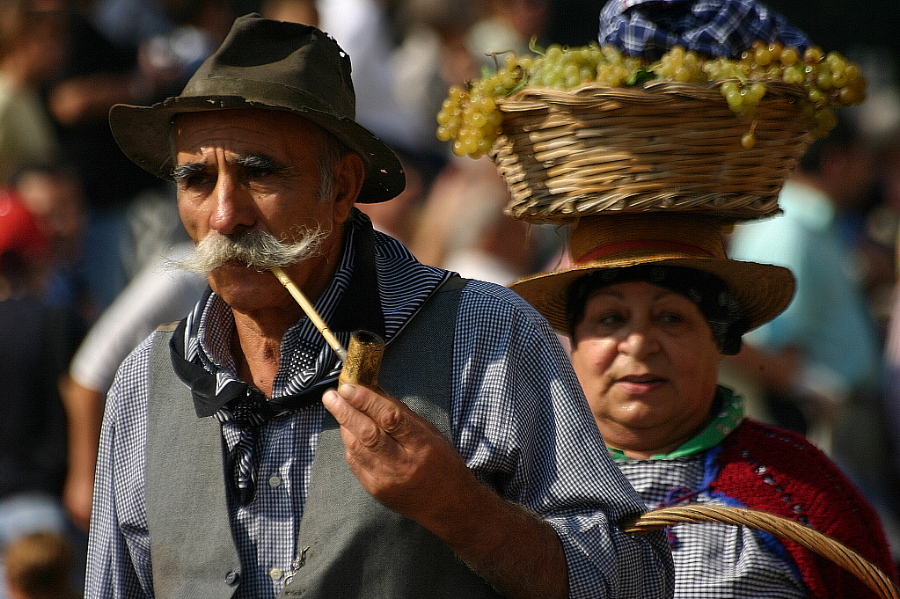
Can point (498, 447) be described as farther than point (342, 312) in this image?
No

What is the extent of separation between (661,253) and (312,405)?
1183 millimetres

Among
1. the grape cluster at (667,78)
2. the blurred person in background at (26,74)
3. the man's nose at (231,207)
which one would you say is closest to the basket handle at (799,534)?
the grape cluster at (667,78)

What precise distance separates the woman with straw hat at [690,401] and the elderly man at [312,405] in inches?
24.9

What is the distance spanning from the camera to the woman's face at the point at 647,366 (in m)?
3.49

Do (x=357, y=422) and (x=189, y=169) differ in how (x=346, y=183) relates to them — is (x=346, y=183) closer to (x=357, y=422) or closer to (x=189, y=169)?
(x=189, y=169)

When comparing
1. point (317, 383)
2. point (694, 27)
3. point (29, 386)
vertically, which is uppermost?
point (694, 27)

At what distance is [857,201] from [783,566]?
727cm

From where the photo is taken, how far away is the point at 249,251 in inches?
105

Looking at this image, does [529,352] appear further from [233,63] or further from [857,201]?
[857,201]

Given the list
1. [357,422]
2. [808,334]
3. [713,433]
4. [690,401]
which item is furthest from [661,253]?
[808,334]

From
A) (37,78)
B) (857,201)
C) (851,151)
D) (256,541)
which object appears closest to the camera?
(256,541)

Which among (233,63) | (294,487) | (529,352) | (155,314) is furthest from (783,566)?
(155,314)

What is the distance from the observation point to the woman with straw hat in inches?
130

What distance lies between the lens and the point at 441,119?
3.45 metres
